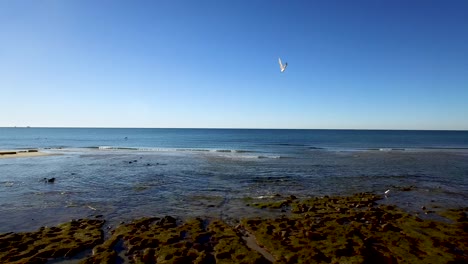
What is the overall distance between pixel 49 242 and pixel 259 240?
33.1 ft

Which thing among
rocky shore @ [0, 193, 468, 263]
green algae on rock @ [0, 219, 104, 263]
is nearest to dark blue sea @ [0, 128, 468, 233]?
green algae on rock @ [0, 219, 104, 263]

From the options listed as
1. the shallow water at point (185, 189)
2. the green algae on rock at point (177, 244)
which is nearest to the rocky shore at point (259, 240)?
the green algae on rock at point (177, 244)

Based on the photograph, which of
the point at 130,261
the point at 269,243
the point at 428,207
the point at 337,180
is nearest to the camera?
the point at 130,261

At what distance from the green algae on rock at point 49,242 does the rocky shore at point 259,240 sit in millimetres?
37

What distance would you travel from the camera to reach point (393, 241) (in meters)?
14.5

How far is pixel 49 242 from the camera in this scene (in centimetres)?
1433

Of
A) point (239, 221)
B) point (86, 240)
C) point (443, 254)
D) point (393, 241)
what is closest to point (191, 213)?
point (239, 221)

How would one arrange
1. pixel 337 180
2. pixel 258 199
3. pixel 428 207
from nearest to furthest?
pixel 428 207, pixel 258 199, pixel 337 180

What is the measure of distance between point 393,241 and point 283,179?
19368 millimetres

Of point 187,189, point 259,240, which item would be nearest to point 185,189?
point 187,189

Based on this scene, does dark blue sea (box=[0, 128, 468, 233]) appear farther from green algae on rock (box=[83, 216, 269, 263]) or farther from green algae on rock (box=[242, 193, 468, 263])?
green algae on rock (box=[242, 193, 468, 263])

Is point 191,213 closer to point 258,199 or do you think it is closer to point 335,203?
point 258,199

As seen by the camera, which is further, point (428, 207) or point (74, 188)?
point (74, 188)

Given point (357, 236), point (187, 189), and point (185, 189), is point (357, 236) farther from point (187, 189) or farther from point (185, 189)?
point (185, 189)
